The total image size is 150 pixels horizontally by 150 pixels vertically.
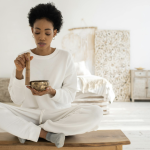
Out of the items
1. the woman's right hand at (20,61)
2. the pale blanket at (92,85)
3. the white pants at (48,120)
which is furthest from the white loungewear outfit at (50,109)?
the pale blanket at (92,85)

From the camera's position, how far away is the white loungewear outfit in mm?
1424

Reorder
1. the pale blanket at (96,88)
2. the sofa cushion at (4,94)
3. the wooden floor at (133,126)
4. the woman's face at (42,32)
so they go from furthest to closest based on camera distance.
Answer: the sofa cushion at (4,94) → the pale blanket at (96,88) → the wooden floor at (133,126) → the woman's face at (42,32)

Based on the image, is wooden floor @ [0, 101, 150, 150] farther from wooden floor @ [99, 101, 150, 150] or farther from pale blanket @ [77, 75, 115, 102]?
pale blanket @ [77, 75, 115, 102]

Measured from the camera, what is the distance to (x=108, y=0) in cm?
521

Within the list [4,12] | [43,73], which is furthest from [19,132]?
[4,12]

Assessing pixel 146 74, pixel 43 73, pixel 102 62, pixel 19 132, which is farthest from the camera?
pixel 102 62

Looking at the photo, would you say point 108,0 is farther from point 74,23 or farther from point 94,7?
point 74,23

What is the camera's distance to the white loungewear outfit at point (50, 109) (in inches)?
56.1

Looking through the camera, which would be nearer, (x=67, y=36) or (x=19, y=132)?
(x=19, y=132)

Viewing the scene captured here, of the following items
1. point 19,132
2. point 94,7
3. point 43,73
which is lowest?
point 19,132

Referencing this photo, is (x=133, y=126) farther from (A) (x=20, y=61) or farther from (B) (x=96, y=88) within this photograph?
(A) (x=20, y=61)

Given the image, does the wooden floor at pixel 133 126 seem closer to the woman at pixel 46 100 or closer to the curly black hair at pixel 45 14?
the woman at pixel 46 100

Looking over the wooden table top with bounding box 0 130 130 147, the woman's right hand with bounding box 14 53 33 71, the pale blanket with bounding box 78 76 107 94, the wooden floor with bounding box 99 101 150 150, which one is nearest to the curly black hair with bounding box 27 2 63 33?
the woman's right hand with bounding box 14 53 33 71

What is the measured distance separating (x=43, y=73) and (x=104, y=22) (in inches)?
158
